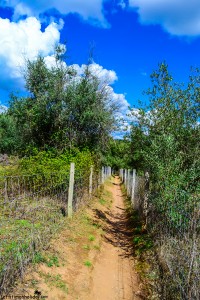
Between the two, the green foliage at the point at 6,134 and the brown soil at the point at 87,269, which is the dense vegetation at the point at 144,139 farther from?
the green foliage at the point at 6,134

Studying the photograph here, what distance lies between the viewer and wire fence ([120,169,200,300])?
13.0 feet

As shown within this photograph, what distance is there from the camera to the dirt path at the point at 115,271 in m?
5.32

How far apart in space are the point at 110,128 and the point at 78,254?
31.5ft

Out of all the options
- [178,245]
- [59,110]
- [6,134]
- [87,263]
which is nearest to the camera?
[178,245]

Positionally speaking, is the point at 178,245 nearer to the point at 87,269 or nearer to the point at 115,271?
the point at 115,271

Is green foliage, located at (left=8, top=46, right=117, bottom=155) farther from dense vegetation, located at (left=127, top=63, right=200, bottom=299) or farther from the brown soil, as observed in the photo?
the brown soil

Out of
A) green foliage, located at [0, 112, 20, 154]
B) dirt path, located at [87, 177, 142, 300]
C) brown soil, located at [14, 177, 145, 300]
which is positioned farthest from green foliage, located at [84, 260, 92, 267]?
green foliage, located at [0, 112, 20, 154]

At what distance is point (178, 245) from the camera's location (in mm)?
5195

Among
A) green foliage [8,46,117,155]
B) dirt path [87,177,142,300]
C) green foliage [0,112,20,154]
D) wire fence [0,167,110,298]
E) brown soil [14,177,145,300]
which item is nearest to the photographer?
wire fence [0,167,110,298]

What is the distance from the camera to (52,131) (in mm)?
14531

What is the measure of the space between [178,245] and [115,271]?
6.92ft

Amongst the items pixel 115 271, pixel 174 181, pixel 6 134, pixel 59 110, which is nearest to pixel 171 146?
pixel 174 181

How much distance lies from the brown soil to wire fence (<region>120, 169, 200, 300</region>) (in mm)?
846

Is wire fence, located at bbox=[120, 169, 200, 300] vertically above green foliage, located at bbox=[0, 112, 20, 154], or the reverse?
green foliage, located at bbox=[0, 112, 20, 154]
